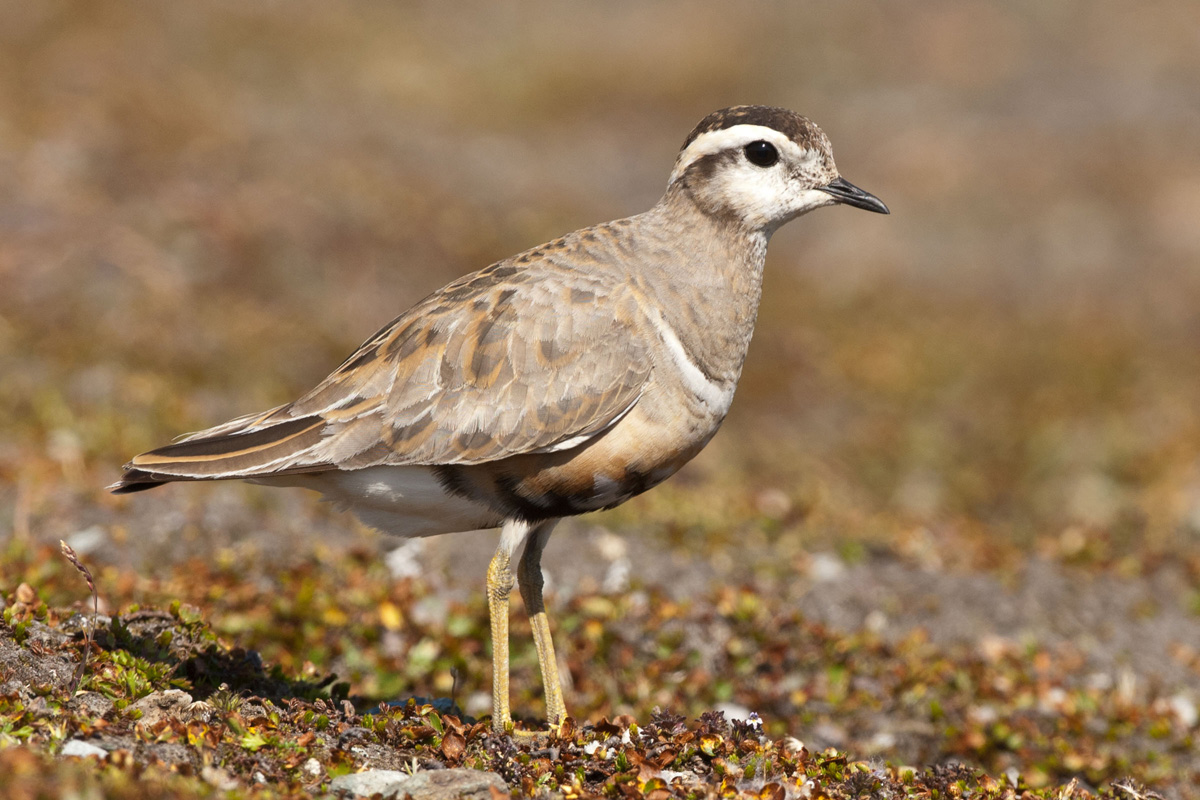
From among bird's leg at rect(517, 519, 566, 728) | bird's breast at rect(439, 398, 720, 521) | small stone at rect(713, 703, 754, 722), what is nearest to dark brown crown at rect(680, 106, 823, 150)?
bird's breast at rect(439, 398, 720, 521)

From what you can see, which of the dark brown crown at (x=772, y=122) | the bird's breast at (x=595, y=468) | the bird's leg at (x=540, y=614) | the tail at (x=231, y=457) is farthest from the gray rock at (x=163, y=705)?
the dark brown crown at (x=772, y=122)

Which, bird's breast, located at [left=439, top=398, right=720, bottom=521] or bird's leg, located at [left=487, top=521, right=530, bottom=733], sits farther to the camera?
bird's leg, located at [left=487, top=521, right=530, bottom=733]

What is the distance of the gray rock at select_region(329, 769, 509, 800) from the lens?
473 centimetres

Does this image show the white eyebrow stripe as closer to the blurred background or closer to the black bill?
the black bill

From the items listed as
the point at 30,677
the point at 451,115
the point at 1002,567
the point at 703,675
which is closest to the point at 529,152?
the point at 451,115

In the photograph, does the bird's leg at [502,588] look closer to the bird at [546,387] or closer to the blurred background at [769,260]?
the bird at [546,387]

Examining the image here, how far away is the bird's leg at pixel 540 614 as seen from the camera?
6.38m

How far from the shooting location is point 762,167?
6.50 metres

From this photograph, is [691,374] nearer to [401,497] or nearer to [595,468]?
[595,468]

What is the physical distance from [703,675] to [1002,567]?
→ 3.53m

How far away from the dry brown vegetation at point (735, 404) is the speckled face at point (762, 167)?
2724 mm

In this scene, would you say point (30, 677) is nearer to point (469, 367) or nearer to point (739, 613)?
point (469, 367)

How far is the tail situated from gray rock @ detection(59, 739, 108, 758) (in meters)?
1.62

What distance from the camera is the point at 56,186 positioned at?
1434 centimetres
